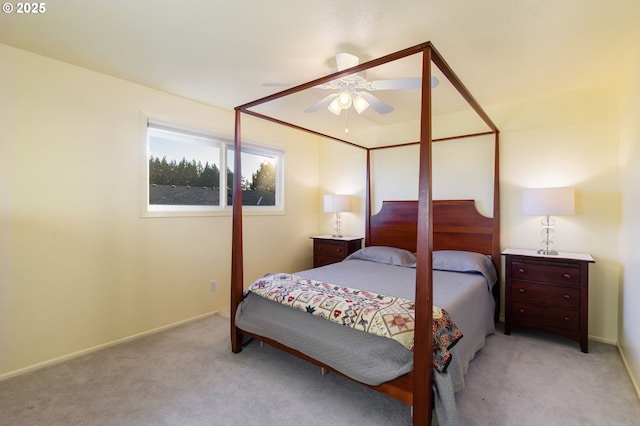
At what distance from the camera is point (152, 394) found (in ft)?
6.41

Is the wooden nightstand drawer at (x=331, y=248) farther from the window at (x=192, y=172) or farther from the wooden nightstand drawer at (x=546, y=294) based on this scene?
the wooden nightstand drawer at (x=546, y=294)

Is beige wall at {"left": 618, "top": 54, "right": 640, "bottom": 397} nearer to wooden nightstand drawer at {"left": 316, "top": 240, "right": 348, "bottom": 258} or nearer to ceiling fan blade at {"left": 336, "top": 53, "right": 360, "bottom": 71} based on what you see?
ceiling fan blade at {"left": 336, "top": 53, "right": 360, "bottom": 71}

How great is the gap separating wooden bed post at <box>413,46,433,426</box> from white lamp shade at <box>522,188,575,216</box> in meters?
1.85

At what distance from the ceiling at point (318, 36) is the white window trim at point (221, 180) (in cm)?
52

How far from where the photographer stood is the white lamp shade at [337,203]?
414 centimetres

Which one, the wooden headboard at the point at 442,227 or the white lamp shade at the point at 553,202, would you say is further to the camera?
the wooden headboard at the point at 442,227

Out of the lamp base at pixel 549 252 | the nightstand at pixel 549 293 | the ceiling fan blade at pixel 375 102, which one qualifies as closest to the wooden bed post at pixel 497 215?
→ the nightstand at pixel 549 293

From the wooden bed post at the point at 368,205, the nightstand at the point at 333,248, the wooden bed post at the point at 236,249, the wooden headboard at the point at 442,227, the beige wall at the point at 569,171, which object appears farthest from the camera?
the wooden bed post at the point at 368,205

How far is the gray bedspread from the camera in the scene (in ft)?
5.30

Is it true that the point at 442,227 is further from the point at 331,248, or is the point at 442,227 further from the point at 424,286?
the point at 424,286

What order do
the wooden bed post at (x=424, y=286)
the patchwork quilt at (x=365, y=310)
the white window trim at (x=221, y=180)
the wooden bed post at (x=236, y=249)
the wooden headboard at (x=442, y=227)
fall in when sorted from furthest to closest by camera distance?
the wooden headboard at (x=442, y=227) → the white window trim at (x=221, y=180) → the wooden bed post at (x=236, y=249) → the patchwork quilt at (x=365, y=310) → the wooden bed post at (x=424, y=286)

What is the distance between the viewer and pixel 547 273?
266 cm

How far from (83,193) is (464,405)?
3218 millimetres

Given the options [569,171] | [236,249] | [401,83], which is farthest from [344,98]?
[569,171]
